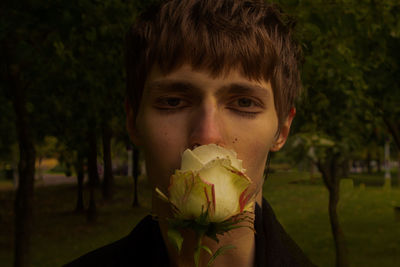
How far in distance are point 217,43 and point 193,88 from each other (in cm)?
26

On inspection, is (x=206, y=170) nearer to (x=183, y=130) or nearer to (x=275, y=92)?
(x=183, y=130)

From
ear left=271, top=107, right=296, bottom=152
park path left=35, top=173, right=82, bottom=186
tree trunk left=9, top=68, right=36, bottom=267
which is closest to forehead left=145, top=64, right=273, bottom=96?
ear left=271, top=107, right=296, bottom=152

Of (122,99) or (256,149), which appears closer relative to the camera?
(256,149)

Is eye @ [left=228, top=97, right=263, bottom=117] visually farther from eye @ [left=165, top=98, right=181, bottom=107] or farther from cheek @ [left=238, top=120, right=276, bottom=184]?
eye @ [left=165, top=98, right=181, bottom=107]

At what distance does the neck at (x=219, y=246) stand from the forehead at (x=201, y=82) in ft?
1.51

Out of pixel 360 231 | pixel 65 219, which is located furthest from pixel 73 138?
pixel 360 231

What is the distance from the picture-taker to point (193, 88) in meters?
1.61

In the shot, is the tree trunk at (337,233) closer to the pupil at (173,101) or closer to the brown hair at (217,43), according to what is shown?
the brown hair at (217,43)

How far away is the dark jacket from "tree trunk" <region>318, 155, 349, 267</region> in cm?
675

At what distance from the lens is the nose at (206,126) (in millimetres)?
1475

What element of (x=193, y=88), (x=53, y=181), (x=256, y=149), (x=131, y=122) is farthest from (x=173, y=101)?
(x=53, y=181)

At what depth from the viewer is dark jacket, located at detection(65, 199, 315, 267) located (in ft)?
6.61

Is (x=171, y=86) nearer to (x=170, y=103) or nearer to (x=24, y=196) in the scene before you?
(x=170, y=103)

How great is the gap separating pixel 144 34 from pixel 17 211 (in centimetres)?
619
